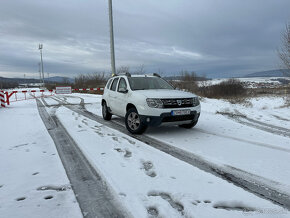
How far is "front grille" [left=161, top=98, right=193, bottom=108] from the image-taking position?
16.7 ft

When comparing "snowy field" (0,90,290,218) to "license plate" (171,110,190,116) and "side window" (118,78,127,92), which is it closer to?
"license plate" (171,110,190,116)

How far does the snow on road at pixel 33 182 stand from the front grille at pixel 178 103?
108 inches

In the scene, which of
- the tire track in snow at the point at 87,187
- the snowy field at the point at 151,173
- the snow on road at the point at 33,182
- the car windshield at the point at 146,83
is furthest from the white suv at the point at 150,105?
the snow on road at the point at 33,182

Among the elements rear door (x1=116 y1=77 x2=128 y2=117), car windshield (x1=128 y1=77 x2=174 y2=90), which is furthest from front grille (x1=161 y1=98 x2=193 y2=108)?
rear door (x1=116 y1=77 x2=128 y2=117)

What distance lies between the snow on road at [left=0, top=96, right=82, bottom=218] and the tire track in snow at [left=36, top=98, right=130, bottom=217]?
0.09 metres

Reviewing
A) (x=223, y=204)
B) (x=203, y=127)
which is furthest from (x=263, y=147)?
(x=223, y=204)

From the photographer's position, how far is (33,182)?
2.84 metres

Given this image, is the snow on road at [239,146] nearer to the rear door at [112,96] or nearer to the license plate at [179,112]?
the license plate at [179,112]

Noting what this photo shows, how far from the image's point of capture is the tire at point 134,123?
209 inches

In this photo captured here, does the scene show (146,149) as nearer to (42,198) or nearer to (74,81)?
(42,198)

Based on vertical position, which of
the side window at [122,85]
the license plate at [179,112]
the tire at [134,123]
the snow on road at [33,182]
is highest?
the side window at [122,85]

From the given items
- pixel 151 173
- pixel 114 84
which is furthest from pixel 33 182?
pixel 114 84

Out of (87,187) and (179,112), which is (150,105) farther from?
(87,187)

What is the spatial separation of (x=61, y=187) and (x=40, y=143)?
2.41 m
